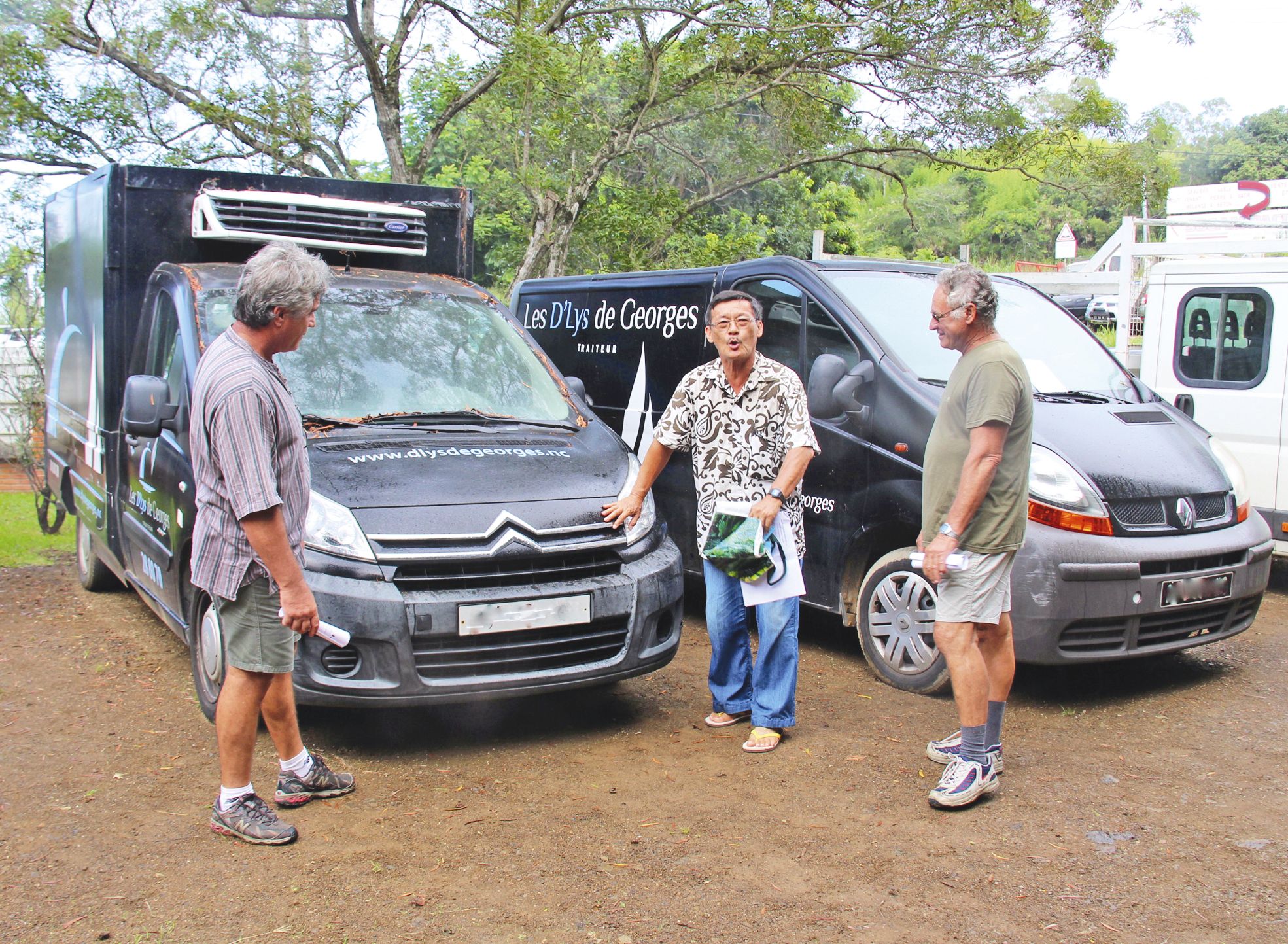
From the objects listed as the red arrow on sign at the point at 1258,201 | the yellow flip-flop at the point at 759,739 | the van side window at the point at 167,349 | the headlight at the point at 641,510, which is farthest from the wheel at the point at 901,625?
the red arrow on sign at the point at 1258,201

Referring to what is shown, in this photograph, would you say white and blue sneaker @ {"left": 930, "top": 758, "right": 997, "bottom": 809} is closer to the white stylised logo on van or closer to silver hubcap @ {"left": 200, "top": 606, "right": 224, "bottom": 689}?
silver hubcap @ {"left": 200, "top": 606, "right": 224, "bottom": 689}

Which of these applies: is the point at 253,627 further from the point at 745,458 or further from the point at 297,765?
the point at 745,458

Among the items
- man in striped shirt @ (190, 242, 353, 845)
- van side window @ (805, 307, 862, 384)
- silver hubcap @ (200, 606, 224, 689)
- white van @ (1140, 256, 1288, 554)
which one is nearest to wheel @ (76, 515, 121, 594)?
silver hubcap @ (200, 606, 224, 689)

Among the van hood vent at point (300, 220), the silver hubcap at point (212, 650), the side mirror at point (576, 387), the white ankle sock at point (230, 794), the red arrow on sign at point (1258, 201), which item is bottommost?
the white ankle sock at point (230, 794)

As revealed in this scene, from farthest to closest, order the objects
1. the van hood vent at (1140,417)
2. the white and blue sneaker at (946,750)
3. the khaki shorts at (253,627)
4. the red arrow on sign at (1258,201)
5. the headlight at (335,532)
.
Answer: the red arrow on sign at (1258,201) < the van hood vent at (1140,417) < the white and blue sneaker at (946,750) < the headlight at (335,532) < the khaki shorts at (253,627)

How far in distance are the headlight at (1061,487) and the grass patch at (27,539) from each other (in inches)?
291

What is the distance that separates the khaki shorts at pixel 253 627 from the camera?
145 inches

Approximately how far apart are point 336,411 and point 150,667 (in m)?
2.07

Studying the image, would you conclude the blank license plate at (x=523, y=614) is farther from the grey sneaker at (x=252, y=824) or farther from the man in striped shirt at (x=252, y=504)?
the grey sneaker at (x=252, y=824)

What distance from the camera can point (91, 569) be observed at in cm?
775

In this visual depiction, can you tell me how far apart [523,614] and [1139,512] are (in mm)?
2797

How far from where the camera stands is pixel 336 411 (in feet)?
16.0

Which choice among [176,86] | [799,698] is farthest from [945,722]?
[176,86]

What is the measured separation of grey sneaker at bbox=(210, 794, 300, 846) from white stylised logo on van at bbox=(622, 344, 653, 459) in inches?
150
